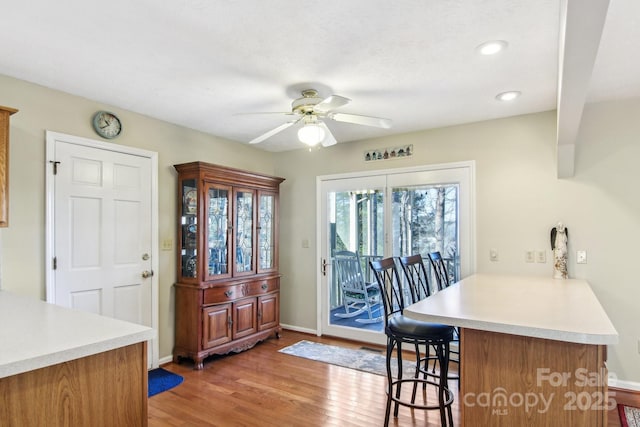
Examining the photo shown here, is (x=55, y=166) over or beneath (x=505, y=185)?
over

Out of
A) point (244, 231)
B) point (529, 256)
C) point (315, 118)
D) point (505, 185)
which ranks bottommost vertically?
point (529, 256)

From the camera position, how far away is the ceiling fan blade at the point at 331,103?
9.19 ft

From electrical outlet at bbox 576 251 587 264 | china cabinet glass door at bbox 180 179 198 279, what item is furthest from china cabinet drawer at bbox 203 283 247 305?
electrical outlet at bbox 576 251 587 264

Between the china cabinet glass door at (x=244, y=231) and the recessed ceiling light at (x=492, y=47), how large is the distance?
276cm

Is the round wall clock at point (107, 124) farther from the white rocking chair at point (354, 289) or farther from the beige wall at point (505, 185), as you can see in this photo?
the white rocking chair at point (354, 289)

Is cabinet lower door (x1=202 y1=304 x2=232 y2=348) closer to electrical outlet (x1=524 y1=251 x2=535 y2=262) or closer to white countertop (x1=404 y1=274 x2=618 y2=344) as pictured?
white countertop (x1=404 y1=274 x2=618 y2=344)

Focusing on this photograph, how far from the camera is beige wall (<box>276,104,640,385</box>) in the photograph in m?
2.99

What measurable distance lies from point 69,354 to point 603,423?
2.02 meters

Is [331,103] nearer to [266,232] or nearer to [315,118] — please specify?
[315,118]

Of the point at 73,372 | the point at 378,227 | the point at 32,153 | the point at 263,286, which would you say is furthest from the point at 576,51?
the point at 263,286

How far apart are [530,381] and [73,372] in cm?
179

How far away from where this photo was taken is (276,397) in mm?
2867

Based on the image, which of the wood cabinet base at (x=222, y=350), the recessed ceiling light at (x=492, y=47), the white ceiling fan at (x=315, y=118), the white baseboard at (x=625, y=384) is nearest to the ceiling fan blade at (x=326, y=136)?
the white ceiling fan at (x=315, y=118)

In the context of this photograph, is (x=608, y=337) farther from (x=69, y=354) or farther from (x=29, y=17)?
(x=29, y=17)
